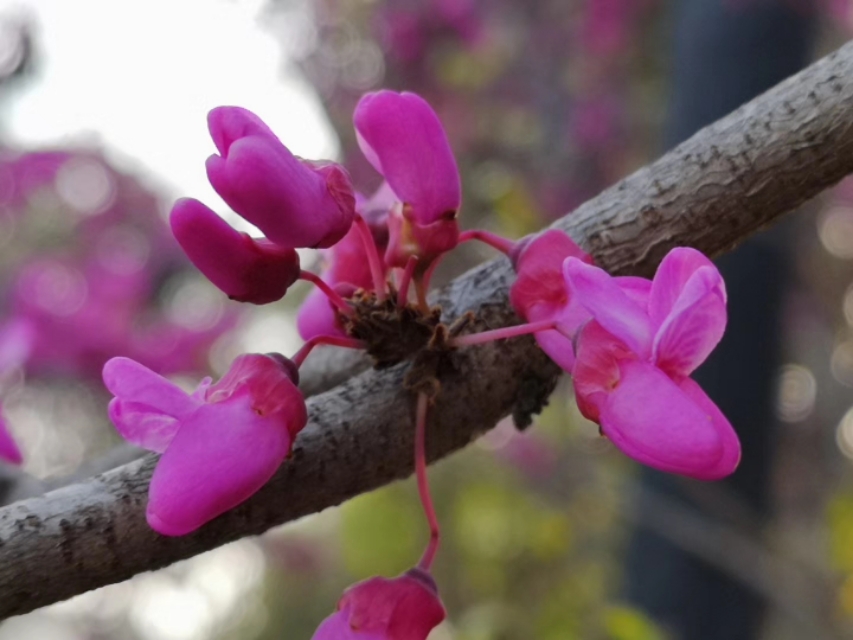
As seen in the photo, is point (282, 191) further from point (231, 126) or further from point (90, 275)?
point (90, 275)

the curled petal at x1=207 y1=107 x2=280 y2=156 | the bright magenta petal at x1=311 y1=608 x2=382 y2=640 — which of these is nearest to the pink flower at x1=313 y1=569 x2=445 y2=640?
the bright magenta petal at x1=311 y1=608 x2=382 y2=640

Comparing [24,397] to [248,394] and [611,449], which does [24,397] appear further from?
[248,394]

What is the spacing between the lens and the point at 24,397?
2148 millimetres

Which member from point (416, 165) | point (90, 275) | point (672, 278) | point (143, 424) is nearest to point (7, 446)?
point (143, 424)

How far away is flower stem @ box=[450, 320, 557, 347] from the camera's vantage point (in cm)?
43

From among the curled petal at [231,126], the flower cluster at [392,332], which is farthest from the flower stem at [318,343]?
the curled petal at [231,126]

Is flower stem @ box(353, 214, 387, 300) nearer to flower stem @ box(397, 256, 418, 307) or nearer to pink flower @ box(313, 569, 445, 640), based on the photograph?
flower stem @ box(397, 256, 418, 307)

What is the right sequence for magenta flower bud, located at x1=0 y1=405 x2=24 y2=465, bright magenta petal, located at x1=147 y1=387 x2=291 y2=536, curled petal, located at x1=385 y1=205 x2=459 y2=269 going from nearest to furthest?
bright magenta petal, located at x1=147 y1=387 x2=291 y2=536, curled petal, located at x1=385 y1=205 x2=459 y2=269, magenta flower bud, located at x1=0 y1=405 x2=24 y2=465

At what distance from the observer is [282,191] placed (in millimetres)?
388

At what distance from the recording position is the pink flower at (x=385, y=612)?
1.35 feet

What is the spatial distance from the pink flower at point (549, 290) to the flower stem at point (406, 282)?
54mm

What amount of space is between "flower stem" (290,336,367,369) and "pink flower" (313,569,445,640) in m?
0.11

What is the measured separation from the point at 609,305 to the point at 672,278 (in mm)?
30

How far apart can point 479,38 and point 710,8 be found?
78cm
